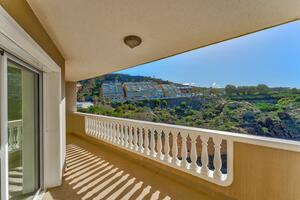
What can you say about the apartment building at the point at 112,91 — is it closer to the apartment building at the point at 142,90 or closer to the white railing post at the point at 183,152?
the apartment building at the point at 142,90

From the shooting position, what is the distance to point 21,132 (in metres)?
1.98

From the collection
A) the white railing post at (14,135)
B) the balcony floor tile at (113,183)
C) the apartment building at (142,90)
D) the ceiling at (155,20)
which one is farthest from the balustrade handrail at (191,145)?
the white railing post at (14,135)

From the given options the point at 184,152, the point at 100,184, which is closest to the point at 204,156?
the point at 184,152

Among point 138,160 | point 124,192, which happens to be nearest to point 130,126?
point 138,160

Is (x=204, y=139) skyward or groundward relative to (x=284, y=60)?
groundward

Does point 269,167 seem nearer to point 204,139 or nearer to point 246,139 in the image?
point 246,139

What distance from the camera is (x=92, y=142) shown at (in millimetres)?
5695

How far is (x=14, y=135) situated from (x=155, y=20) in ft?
5.95

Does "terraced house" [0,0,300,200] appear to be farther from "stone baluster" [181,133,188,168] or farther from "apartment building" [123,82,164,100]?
"apartment building" [123,82,164,100]

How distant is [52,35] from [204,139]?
7.56 feet

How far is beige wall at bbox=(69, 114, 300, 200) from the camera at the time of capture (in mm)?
1912

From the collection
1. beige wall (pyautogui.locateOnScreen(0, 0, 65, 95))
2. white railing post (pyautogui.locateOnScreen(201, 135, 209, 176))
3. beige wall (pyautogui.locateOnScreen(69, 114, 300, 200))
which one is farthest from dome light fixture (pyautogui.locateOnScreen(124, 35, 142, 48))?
beige wall (pyautogui.locateOnScreen(69, 114, 300, 200))

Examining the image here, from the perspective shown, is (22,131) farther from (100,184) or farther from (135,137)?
(135,137)

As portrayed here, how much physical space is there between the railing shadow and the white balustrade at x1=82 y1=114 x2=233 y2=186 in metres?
0.52
